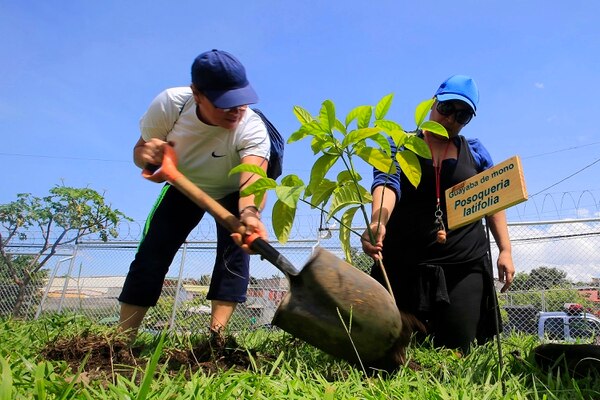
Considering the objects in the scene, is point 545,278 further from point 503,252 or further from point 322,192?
point 322,192

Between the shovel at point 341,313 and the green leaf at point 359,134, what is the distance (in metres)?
0.41

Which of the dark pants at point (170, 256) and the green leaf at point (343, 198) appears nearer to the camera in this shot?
the green leaf at point (343, 198)

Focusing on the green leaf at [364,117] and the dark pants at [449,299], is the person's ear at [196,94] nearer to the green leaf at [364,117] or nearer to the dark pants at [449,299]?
the green leaf at [364,117]

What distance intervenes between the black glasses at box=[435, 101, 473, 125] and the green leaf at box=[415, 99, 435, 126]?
0.50m

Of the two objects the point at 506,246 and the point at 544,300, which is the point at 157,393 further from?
the point at 544,300

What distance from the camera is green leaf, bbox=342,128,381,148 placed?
1.61 metres

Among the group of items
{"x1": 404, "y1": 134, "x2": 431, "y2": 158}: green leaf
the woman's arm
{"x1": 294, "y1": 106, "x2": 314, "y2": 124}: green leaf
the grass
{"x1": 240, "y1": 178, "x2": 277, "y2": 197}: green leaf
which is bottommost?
the grass

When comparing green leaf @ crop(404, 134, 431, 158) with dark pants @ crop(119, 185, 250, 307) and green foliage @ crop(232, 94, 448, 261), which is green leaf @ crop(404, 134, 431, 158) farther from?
dark pants @ crop(119, 185, 250, 307)

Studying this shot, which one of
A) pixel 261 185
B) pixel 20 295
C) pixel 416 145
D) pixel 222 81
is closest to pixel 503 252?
pixel 416 145

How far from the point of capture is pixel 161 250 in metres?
2.24

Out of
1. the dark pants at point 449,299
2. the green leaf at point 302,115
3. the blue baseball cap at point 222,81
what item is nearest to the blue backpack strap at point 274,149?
the blue baseball cap at point 222,81

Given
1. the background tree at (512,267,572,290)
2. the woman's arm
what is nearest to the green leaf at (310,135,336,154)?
the woman's arm

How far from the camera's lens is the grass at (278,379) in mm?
1028

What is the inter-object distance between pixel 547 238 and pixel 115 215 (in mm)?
8913
